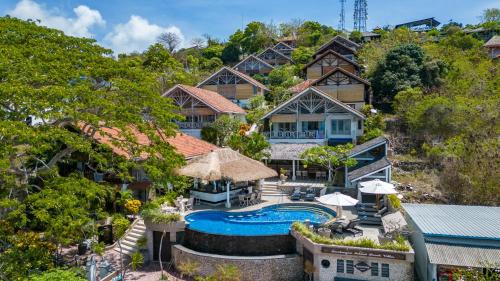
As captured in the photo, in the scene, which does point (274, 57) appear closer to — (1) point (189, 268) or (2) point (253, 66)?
(2) point (253, 66)

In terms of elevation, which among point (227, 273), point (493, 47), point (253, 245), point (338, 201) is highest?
point (493, 47)

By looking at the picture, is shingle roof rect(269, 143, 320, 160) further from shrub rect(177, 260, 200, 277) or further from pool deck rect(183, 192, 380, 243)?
shrub rect(177, 260, 200, 277)

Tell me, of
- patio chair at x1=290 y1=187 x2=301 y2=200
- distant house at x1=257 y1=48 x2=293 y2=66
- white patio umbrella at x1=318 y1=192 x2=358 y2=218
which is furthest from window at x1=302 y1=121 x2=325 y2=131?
distant house at x1=257 y1=48 x2=293 y2=66

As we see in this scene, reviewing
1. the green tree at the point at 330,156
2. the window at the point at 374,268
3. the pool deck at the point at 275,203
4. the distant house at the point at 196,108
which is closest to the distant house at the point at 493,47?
the distant house at the point at 196,108

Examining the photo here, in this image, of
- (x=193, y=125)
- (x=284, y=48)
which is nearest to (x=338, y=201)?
(x=193, y=125)

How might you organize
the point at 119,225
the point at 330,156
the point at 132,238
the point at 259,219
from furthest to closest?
the point at 330,156
the point at 259,219
the point at 132,238
the point at 119,225

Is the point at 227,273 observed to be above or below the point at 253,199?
below

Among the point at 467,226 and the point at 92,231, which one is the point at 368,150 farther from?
the point at 92,231
